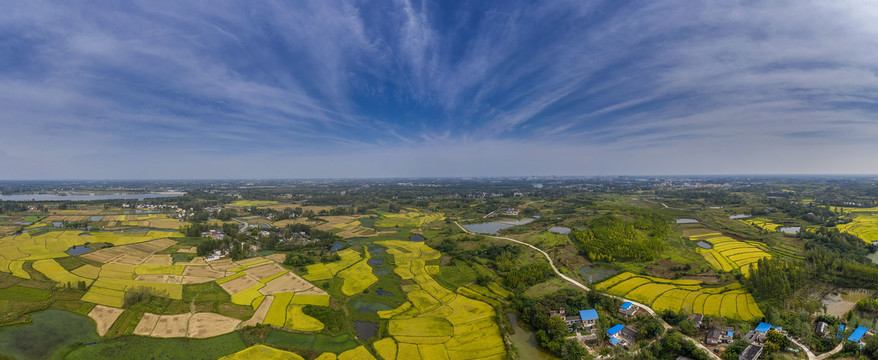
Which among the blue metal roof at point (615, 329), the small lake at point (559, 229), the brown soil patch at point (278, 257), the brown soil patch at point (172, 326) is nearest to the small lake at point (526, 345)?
the blue metal roof at point (615, 329)

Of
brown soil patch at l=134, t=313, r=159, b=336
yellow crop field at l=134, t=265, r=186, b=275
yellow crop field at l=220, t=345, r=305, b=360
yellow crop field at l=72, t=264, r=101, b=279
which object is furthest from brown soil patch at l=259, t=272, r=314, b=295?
yellow crop field at l=72, t=264, r=101, b=279

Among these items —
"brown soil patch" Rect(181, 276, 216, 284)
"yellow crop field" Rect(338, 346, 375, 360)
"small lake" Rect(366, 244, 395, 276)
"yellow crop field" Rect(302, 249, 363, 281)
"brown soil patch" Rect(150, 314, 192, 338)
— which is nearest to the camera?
"yellow crop field" Rect(338, 346, 375, 360)

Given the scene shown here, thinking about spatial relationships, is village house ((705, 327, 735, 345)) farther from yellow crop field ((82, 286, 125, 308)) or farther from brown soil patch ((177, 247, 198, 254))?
brown soil patch ((177, 247, 198, 254))

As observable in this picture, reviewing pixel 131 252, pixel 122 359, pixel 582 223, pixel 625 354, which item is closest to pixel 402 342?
pixel 625 354

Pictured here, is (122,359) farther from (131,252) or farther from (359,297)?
(131,252)

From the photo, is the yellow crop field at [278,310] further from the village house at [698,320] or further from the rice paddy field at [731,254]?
the rice paddy field at [731,254]

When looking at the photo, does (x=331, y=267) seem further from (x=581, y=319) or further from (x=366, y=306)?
(x=581, y=319)
